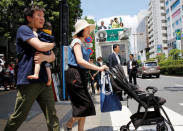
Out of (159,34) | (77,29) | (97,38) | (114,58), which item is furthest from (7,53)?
(159,34)

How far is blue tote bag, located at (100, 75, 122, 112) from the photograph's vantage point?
310cm

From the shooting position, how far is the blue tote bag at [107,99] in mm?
3100

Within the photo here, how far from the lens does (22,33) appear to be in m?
2.21

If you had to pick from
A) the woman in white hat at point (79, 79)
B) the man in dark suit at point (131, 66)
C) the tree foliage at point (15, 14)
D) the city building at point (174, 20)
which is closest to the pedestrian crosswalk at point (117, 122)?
the woman in white hat at point (79, 79)

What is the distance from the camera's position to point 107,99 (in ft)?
10.2

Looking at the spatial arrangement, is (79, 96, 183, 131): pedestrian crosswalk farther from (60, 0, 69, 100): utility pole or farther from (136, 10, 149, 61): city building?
(136, 10, 149, 61): city building

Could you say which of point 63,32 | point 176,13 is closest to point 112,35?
point 63,32

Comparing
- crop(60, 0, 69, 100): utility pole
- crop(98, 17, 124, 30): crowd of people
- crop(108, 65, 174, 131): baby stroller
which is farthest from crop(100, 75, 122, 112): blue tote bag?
crop(98, 17, 124, 30): crowd of people

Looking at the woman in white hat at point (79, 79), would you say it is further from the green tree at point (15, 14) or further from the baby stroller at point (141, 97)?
the green tree at point (15, 14)

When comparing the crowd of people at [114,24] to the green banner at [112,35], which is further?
the crowd of people at [114,24]

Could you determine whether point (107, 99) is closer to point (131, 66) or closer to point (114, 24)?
point (114, 24)

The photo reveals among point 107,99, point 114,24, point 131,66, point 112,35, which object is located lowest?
point 107,99

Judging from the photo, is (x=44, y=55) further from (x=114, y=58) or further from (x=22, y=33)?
(x=114, y=58)

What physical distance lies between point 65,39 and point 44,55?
17.1 feet
